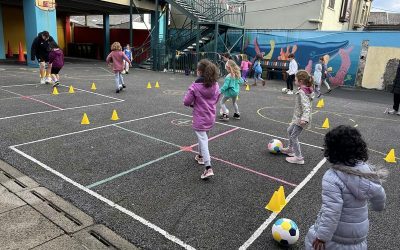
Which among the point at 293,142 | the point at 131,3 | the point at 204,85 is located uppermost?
the point at 131,3

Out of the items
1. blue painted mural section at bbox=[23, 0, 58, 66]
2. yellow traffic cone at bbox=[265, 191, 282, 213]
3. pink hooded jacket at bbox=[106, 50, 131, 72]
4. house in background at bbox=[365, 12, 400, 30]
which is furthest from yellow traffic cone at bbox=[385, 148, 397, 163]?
house in background at bbox=[365, 12, 400, 30]

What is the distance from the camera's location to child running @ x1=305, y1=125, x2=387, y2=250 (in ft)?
7.46

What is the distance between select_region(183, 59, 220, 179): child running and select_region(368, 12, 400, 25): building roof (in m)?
38.9

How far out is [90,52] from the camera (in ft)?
98.7

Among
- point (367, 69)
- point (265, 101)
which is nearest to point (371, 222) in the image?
point (265, 101)

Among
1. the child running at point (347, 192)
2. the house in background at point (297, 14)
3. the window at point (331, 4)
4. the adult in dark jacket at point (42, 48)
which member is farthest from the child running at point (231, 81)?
the window at point (331, 4)

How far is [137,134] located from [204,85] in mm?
2744

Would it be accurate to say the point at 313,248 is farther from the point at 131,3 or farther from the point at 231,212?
the point at 131,3

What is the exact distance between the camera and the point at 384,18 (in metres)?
38.4

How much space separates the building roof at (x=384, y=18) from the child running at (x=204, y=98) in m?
38.9

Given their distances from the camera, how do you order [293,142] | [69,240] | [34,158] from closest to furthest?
[69,240] < [34,158] < [293,142]

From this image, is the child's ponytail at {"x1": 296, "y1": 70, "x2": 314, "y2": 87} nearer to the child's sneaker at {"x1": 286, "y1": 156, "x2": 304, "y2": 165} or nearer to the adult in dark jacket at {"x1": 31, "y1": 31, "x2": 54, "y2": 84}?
the child's sneaker at {"x1": 286, "y1": 156, "x2": 304, "y2": 165}

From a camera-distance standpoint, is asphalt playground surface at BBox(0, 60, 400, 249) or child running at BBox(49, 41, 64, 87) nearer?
asphalt playground surface at BBox(0, 60, 400, 249)

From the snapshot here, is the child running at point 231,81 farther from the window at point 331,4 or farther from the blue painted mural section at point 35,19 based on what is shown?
the window at point 331,4
